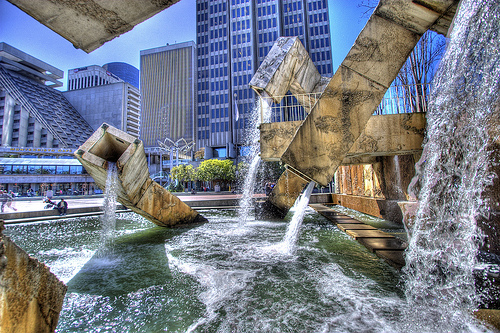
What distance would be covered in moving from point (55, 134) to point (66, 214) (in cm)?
8619

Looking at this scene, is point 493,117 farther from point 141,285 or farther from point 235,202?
point 235,202

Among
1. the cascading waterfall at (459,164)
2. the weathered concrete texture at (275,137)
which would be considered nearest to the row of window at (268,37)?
the weathered concrete texture at (275,137)

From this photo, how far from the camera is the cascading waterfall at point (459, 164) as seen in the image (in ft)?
10.2

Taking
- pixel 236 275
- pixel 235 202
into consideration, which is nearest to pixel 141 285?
pixel 236 275

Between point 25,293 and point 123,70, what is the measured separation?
209 m

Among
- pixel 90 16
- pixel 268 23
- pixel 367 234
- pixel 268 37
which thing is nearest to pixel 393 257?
pixel 367 234

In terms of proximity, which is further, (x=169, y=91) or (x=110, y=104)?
(x=169, y=91)

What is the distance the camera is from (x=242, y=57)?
175 ft

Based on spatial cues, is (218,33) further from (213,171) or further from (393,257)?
(393,257)

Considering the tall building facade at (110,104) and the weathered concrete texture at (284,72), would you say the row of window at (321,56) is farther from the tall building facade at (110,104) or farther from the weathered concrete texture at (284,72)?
the tall building facade at (110,104)

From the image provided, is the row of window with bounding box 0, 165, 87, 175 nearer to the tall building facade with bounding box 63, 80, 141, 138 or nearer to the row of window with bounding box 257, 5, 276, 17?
the tall building facade with bounding box 63, 80, 141, 138

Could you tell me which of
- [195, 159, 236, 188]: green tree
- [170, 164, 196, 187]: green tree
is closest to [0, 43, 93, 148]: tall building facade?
[170, 164, 196, 187]: green tree

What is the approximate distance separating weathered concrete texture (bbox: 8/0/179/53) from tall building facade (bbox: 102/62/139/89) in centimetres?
19571

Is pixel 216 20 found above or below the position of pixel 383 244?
above
